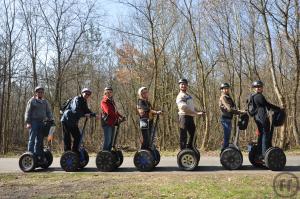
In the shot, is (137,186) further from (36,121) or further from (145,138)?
(36,121)

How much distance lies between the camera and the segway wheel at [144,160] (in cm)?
944

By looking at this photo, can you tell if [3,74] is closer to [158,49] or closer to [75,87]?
[75,87]

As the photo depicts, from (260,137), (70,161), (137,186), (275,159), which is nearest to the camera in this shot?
(137,186)

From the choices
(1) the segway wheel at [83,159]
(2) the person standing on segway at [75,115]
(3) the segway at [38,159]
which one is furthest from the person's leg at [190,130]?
(3) the segway at [38,159]

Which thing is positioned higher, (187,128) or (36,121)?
(36,121)

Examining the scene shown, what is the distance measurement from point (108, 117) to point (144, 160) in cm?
133

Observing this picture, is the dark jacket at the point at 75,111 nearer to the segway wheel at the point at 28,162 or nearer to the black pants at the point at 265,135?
the segway wheel at the point at 28,162

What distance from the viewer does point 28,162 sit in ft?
32.9

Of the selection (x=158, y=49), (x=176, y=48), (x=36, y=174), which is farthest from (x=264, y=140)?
(x=176, y=48)

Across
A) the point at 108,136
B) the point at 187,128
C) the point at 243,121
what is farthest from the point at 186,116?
the point at 108,136

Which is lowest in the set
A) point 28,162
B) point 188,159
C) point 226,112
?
point 28,162

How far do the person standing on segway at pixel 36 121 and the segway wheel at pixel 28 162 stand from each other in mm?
148

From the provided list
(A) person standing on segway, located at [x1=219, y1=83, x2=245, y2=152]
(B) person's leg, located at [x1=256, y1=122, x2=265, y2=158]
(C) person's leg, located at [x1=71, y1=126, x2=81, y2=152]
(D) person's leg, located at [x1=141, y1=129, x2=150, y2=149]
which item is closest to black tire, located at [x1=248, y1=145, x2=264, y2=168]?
(B) person's leg, located at [x1=256, y1=122, x2=265, y2=158]

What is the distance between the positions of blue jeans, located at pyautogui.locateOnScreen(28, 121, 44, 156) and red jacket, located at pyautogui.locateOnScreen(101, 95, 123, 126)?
1.86 metres
